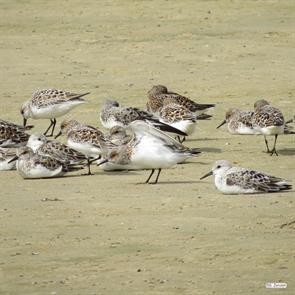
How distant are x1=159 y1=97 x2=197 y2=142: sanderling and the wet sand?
41 cm

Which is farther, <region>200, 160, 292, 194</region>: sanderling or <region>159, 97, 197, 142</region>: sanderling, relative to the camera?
<region>159, 97, 197, 142</region>: sanderling

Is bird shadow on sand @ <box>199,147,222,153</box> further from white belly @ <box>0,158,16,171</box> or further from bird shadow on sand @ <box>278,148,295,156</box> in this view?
white belly @ <box>0,158,16,171</box>

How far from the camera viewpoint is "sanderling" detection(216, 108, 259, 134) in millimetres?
19859

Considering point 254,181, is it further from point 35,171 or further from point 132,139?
point 35,171

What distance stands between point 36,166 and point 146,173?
148cm

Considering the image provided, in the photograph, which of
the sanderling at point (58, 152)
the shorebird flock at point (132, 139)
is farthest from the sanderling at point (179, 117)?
the sanderling at point (58, 152)

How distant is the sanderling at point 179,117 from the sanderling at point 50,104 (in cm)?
146

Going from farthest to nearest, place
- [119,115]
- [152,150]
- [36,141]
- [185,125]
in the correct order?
[119,115], [185,125], [36,141], [152,150]

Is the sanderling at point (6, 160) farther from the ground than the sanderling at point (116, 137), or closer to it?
closer to it

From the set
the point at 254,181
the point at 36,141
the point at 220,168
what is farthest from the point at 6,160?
the point at 254,181

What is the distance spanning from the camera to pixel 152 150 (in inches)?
649

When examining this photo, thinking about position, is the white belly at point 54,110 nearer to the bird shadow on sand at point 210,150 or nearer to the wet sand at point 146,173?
the wet sand at point 146,173

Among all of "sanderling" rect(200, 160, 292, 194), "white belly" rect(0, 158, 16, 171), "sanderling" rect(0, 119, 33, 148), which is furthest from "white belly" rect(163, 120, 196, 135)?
"sanderling" rect(200, 160, 292, 194)

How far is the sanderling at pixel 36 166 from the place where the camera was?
16906 mm
